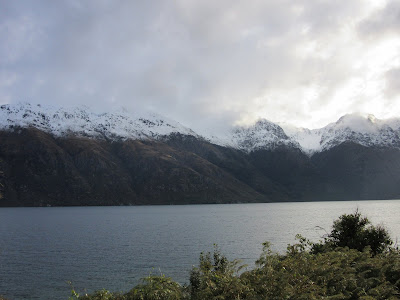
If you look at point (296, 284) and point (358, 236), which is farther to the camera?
point (358, 236)

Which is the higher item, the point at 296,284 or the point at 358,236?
the point at 358,236

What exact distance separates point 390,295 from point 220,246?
65168 millimetres

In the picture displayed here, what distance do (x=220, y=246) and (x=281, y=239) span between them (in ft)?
65.6

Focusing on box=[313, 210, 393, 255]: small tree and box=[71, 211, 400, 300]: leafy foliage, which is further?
box=[313, 210, 393, 255]: small tree

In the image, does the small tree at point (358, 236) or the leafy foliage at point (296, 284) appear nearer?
the leafy foliage at point (296, 284)

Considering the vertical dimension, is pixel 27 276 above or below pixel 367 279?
below

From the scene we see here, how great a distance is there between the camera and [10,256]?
74688mm

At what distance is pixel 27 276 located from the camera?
56844 millimetres

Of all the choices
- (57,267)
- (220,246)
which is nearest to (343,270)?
(57,267)

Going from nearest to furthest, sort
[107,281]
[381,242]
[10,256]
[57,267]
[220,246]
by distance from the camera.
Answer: [381,242]
[107,281]
[57,267]
[10,256]
[220,246]

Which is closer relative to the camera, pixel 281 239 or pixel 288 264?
pixel 288 264

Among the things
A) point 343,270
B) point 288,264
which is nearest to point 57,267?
point 288,264

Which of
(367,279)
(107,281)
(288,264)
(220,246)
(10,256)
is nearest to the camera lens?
(367,279)

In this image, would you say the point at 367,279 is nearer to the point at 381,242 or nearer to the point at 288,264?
the point at 288,264
